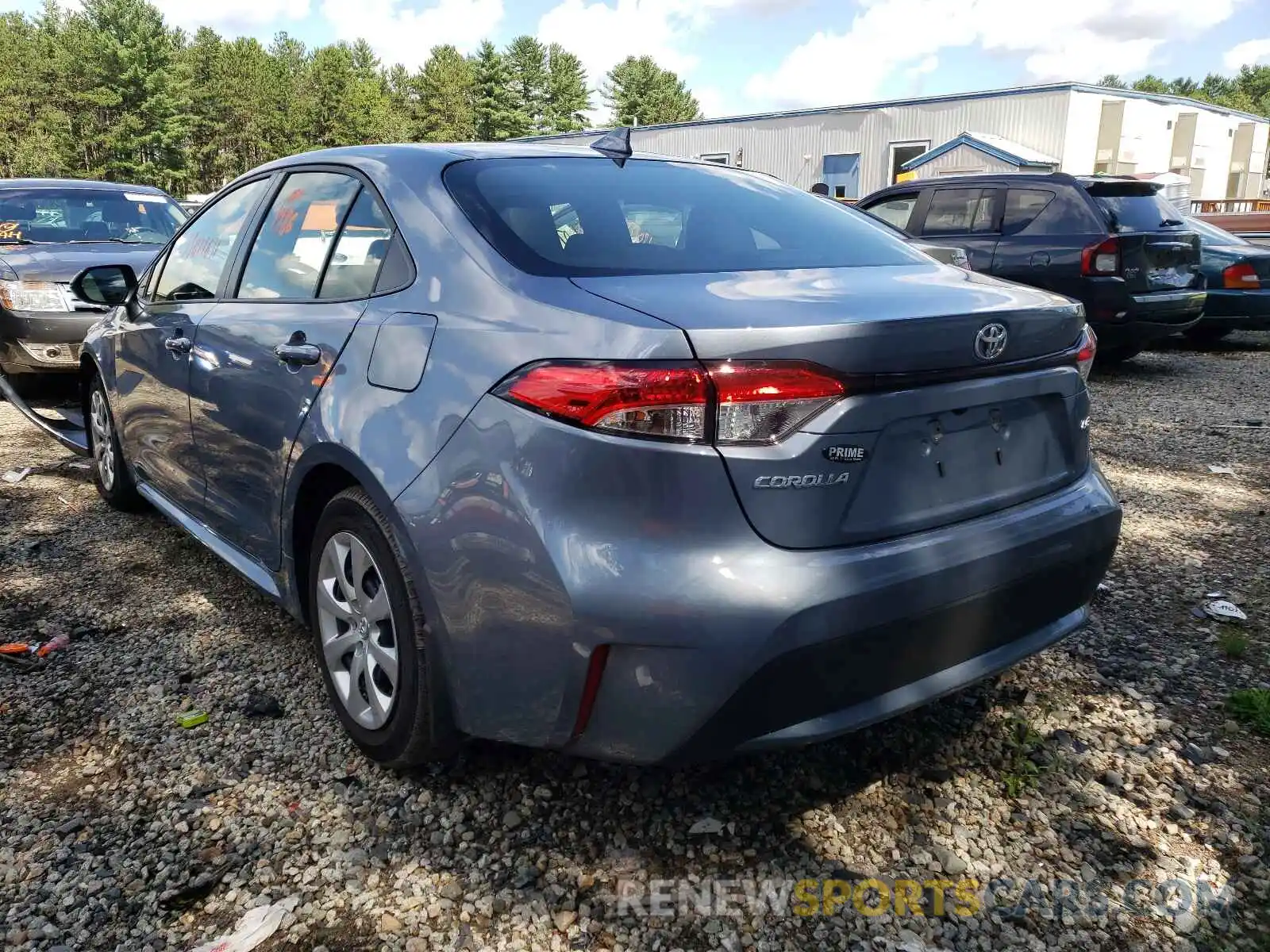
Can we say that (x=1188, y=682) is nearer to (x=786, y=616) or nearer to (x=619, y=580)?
(x=786, y=616)

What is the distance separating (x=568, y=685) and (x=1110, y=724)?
173 cm

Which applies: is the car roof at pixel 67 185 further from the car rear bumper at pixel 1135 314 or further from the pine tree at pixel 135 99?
the pine tree at pixel 135 99

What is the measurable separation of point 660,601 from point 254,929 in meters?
1.11

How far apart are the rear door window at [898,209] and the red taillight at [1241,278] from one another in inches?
119

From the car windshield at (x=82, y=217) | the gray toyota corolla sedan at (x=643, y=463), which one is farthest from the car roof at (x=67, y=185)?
the gray toyota corolla sedan at (x=643, y=463)

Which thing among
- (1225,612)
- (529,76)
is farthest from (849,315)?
(529,76)

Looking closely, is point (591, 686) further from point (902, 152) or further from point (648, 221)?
point (902, 152)

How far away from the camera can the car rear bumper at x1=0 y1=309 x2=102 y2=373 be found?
6.49 metres

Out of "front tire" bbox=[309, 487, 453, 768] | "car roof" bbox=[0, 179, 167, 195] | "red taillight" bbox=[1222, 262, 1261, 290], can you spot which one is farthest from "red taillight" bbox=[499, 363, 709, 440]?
"red taillight" bbox=[1222, 262, 1261, 290]

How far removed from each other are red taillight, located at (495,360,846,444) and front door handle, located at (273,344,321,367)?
100cm

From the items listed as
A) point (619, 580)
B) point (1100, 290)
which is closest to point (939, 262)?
point (619, 580)

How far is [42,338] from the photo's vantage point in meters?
6.52

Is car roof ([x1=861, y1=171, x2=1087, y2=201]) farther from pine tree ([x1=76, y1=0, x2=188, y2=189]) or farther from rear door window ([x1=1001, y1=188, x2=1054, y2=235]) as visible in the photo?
pine tree ([x1=76, y1=0, x2=188, y2=189])

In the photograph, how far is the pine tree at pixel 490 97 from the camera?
78.4 metres
